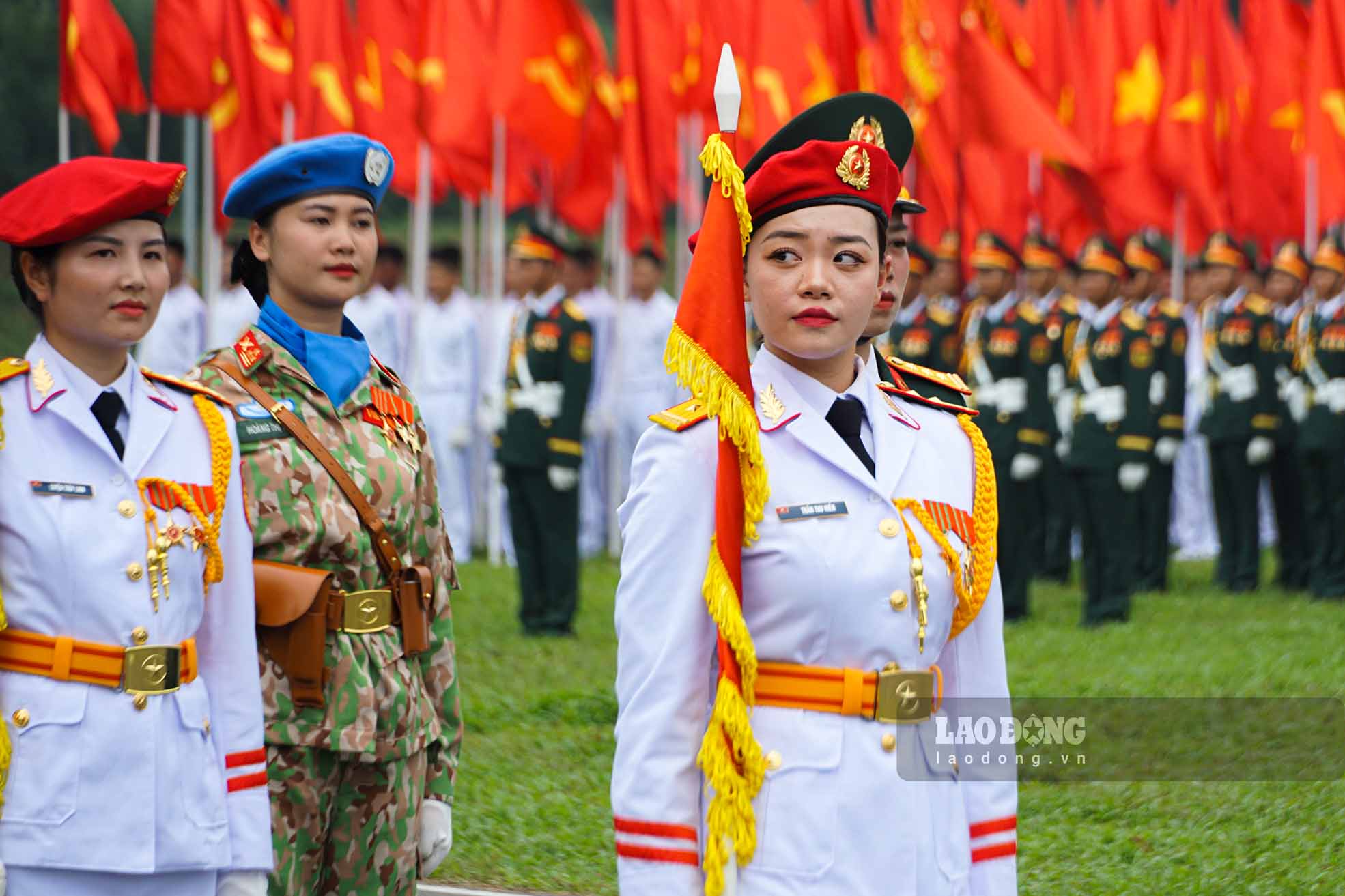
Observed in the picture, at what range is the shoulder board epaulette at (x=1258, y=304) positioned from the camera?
41.9ft

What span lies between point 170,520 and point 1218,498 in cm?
1095

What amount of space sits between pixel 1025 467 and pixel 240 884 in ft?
30.4

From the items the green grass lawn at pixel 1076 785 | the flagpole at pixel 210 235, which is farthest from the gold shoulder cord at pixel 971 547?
the flagpole at pixel 210 235

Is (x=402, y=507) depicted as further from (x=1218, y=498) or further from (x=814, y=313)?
(x=1218, y=498)

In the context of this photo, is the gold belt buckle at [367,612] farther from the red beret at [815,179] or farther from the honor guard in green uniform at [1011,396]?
the honor guard in green uniform at [1011,396]

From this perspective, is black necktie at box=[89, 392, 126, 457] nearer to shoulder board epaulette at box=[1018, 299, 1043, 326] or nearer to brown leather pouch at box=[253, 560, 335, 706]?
brown leather pouch at box=[253, 560, 335, 706]

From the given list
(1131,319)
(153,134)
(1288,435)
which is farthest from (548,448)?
(1288,435)

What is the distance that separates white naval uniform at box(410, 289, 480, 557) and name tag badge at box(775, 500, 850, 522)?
40.0ft

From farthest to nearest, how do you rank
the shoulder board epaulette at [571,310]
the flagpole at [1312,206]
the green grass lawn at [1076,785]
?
the flagpole at [1312,206] < the shoulder board epaulette at [571,310] < the green grass lawn at [1076,785]

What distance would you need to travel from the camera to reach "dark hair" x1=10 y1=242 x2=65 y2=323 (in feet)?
10.6

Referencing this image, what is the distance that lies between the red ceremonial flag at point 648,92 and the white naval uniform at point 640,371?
2.44 feet

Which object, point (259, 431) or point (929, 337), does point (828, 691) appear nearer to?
point (259, 431)

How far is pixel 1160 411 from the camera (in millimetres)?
12547

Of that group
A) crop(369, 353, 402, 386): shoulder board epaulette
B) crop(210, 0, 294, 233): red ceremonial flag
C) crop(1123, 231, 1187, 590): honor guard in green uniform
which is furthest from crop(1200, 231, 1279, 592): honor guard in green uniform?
crop(369, 353, 402, 386): shoulder board epaulette
